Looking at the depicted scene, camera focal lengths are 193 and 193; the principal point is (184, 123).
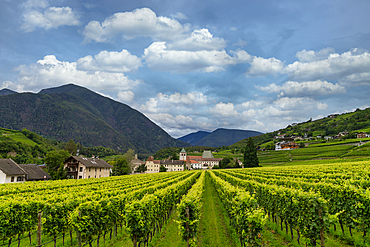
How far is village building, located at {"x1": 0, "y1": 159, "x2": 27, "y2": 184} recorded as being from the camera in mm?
45219

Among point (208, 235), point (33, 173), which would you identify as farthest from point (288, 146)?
point (208, 235)

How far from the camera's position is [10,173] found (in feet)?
151

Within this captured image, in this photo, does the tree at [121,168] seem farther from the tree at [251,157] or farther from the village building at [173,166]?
the tree at [251,157]

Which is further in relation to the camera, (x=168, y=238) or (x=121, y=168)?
(x=121, y=168)

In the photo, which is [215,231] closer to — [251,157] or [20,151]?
[251,157]

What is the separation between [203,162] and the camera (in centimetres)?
17200

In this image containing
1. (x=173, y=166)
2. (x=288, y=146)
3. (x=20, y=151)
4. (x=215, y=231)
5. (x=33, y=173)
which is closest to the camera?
(x=215, y=231)

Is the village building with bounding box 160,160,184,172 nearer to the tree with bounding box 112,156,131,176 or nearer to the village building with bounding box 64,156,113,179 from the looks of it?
the tree with bounding box 112,156,131,176

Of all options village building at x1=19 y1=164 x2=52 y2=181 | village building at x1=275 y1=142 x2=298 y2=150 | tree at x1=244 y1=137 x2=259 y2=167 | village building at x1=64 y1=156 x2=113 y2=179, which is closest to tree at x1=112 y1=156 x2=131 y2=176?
village building at x1=64 y1=156 x2=113 y2=179

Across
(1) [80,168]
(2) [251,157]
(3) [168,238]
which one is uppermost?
(3) [168,238]

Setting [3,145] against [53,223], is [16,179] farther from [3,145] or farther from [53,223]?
[3,145]

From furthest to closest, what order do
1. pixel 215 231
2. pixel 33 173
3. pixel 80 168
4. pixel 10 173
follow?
pixel 80 168 → pixel 33 173 → pixel 10 173 → pixel 215 231

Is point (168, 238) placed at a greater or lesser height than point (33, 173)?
greater

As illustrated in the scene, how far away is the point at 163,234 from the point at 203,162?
529 ft
